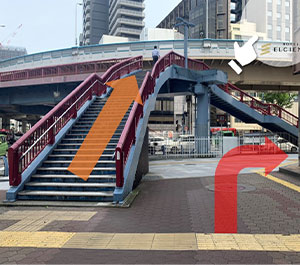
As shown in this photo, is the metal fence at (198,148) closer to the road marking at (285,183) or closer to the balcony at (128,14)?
the road marking at (285,183)

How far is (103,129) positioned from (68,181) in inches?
124

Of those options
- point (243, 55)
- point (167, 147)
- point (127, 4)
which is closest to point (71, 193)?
point (167, 147)

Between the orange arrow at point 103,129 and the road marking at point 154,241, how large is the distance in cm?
301

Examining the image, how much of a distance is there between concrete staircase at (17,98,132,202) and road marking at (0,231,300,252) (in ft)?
7.20

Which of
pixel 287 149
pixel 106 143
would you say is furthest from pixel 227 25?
pixel 106 143

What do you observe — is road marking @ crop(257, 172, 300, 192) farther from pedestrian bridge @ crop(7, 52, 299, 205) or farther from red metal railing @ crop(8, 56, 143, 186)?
red metal railing @ crop(8, 56, 143, 186)

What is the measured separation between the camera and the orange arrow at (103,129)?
8299mm

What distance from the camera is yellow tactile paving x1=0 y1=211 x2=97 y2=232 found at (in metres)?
5.33

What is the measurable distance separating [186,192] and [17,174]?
478cm

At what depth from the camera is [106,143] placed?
942 centimetres

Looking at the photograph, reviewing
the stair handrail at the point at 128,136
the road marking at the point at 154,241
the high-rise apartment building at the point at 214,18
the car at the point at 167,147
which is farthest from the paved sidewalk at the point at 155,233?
the high-rise apartment building at the point at 214,18

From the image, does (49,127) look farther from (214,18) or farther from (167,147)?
(214,18)

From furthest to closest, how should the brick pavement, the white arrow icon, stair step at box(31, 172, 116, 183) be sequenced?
1. the white arrow icon
2. stair step at box(31, 172, 116, 183)
3. the brick pavement

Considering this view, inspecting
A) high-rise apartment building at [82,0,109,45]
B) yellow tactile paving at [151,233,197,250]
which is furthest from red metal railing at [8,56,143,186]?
high-rise apartment building at [82,0,109,45]
